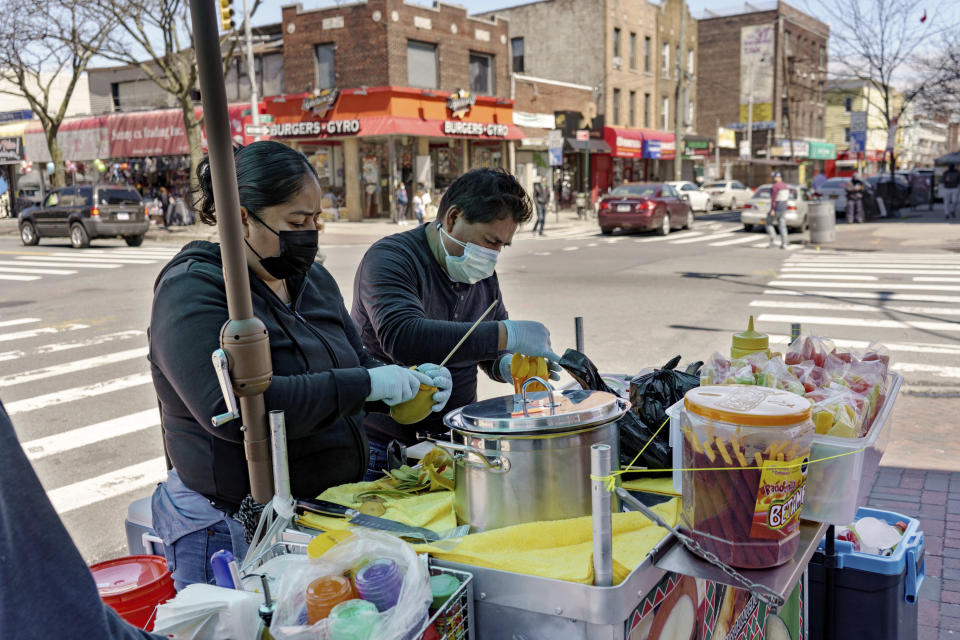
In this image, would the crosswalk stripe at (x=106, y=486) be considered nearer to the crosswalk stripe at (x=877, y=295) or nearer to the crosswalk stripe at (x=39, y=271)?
the crosswalk stripe at (x=877, y=295)

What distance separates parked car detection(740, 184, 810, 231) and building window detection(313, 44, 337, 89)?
55.4ft

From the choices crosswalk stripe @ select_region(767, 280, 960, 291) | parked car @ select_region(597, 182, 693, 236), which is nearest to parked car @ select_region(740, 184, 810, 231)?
parked car @ select_region(597, 182, 693, 236)

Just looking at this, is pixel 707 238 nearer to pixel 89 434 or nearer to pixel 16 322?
pixel 16 322

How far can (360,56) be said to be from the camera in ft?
99.1

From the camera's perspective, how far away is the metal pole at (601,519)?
5.15 ft

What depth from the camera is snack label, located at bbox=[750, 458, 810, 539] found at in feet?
5.77

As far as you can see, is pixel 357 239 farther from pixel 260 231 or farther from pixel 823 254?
pixel 260 231

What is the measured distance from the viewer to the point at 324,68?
31.5m

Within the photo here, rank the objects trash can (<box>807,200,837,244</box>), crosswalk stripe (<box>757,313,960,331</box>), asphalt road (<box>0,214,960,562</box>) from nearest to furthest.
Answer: asphalt road (<box>0,214,960,562</box>), crosswalk stripe (<box>757,313,960,331</box>), trash can (<box>807,200,837,244</box>)

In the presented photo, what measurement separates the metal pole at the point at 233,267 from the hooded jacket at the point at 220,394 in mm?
129

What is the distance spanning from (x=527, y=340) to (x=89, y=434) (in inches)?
202

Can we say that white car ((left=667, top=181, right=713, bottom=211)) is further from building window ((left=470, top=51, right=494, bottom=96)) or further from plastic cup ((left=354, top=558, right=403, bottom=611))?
plastic cup ((left=354, top=558, right=403, bottom=611))

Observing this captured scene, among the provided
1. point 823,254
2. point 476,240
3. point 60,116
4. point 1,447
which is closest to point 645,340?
point 476,240

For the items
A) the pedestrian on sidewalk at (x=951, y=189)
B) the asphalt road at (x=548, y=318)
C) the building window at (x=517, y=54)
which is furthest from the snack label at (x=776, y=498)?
the building window at (x=517, y=54)
